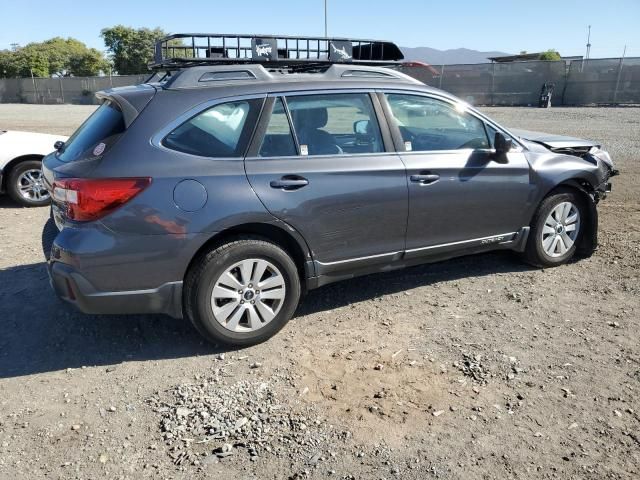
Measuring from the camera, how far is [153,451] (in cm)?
285

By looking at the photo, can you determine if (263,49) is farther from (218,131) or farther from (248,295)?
(248,295)

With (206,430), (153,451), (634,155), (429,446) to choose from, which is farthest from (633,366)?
(634,155)

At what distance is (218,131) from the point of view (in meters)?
3.70

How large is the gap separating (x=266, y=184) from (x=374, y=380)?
1429 millimetres

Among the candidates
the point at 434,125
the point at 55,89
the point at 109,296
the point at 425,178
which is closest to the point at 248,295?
the point at 109,296

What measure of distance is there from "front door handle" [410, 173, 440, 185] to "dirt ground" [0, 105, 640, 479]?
998 millimetres

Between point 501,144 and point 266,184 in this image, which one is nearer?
point 266,184

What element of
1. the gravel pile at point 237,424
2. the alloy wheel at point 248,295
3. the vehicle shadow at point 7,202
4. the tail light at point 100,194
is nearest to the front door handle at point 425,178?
the alloy wheel at point 248,295

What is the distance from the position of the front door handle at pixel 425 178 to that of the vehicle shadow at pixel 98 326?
1.05 m

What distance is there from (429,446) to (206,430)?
117 centimetres

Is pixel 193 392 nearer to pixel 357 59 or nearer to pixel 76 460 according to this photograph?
pixel 76 460

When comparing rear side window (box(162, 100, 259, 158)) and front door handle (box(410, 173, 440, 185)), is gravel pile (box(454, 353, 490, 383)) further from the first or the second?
rear side window (box(162, 100, 259, 158))

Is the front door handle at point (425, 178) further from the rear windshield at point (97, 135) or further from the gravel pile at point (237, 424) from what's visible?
the rear windshield at point (97, 135)

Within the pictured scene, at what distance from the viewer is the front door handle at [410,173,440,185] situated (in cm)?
423
